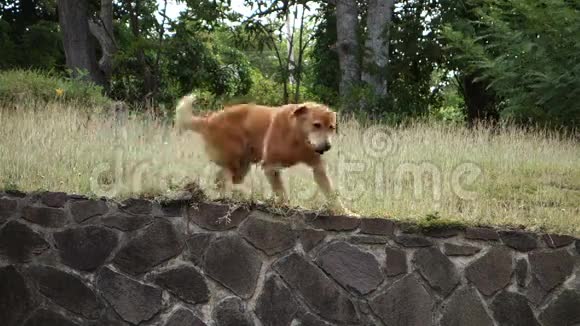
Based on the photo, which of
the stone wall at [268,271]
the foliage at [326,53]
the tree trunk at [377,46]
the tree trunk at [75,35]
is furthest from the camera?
the foliage at [326,53]

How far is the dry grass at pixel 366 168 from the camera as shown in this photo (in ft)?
26.4

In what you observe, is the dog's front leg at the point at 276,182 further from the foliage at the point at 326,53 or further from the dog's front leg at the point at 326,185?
the foliage at the point at 326,53

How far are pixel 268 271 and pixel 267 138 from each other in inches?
50.4

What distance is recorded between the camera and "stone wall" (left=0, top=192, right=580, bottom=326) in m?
7.46

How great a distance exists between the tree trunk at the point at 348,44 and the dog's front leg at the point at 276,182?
9251mm

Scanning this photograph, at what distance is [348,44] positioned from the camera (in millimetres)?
16938

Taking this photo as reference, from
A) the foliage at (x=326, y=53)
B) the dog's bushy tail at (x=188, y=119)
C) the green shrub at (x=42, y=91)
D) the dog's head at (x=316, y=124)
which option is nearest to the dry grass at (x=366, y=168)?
the dog's bushy tail at (x=188, y=119)

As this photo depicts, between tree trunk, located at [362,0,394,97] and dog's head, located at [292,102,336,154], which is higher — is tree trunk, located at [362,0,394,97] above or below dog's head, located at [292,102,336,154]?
above

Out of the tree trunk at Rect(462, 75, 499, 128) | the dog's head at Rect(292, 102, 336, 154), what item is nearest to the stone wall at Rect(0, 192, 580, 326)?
the dog's head at Rect(292, 102, 336, 154)

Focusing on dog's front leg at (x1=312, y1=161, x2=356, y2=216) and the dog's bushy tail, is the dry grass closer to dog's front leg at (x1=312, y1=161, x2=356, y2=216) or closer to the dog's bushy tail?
dog's front leg at (x1=312, y1=161, x2=356, y2=216)

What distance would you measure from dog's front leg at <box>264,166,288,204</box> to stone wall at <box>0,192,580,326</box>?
0.21 meters

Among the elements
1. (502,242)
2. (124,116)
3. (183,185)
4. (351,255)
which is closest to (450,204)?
(502,242)

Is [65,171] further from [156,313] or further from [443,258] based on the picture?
[443,258]

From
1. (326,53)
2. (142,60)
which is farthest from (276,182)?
(326,53)
